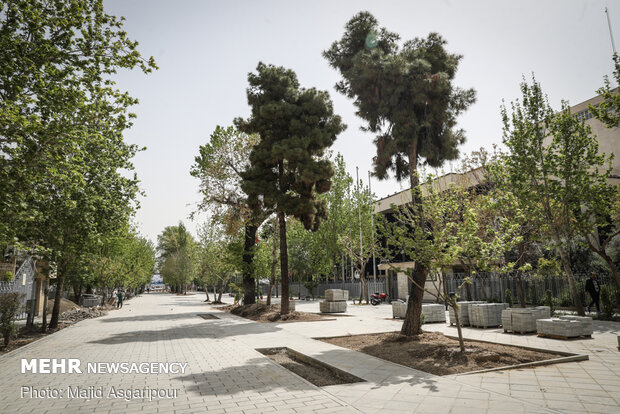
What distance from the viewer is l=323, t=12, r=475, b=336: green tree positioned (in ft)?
41.2

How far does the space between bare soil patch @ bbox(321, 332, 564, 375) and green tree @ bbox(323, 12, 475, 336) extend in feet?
12.9

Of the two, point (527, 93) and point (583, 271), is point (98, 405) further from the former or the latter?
point (583, 271)

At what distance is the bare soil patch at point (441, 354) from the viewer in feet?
25.0

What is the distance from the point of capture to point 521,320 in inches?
465

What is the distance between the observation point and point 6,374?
792 centimetres

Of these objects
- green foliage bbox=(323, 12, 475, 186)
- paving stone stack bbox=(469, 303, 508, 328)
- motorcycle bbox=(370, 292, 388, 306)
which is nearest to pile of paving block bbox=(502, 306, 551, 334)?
paving stone stack bbox=(469, 303, 508, 328)

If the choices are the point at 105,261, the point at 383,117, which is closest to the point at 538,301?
the point at 383,117

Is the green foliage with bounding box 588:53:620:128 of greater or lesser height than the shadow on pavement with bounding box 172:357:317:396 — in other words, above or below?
above

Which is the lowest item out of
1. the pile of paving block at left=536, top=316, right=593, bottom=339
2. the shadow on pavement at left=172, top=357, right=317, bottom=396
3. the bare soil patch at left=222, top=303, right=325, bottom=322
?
the bare soil patch at left=222, top=303, right=325, bottom=322

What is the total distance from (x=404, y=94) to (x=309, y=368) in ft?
31.2

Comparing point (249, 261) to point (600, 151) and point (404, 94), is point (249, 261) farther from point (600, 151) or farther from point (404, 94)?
point (600, 151)

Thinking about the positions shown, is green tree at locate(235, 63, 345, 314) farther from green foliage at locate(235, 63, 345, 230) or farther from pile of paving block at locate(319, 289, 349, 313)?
pile of paving block at locate(319, 289, 349, 313)

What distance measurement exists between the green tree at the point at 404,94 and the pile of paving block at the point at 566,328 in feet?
15.3

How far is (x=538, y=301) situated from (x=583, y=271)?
5244 millimetres
